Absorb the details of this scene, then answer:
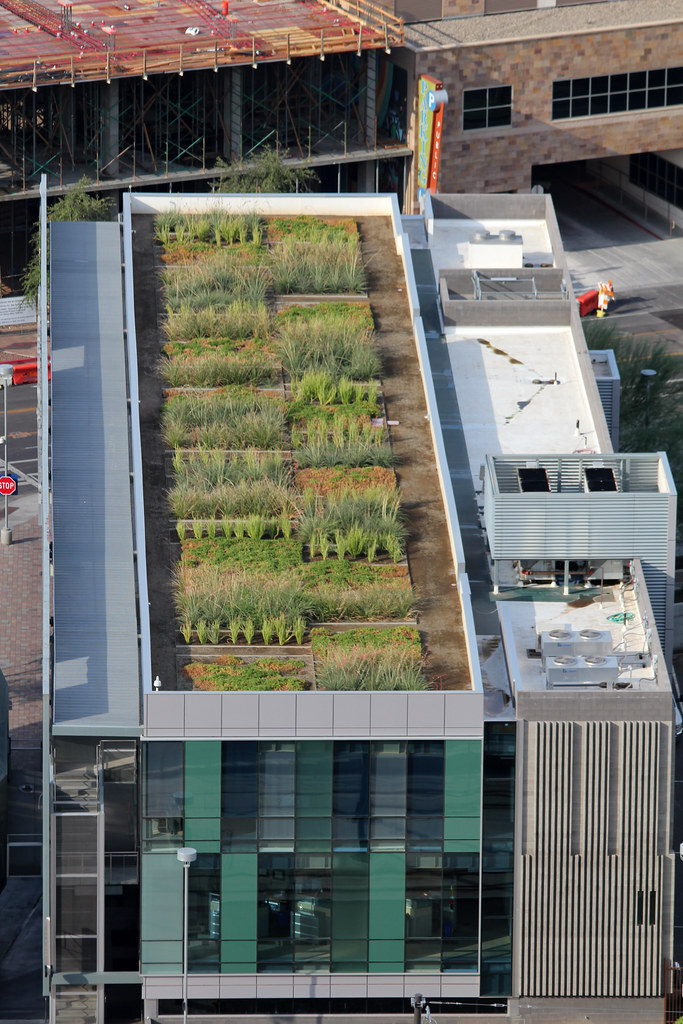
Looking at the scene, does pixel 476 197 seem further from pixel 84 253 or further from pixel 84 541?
pixel 84 541

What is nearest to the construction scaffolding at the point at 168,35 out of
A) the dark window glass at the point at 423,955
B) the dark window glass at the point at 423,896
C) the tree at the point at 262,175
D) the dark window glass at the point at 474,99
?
the dark window glass at the point at 474,99

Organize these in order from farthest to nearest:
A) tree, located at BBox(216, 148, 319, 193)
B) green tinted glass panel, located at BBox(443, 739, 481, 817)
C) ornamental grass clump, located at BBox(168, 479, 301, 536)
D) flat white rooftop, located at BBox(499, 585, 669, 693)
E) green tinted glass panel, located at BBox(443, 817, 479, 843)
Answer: tree, located at BBox(216, 148, 319, 193), ornamental grass clump, located at BBox(168, 479, 301, 536), flat white rooftop, located at BBox(499, 585, 669, 693), green tinted glass panel, located at BBox(443, 817, 479, 843), green tinted glass panel, located at BBox(443, 739, 481, 817)

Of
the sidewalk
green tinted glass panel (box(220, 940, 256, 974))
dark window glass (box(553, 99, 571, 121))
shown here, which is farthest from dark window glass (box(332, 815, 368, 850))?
dark window glass (box(553, 99, 571, 121))

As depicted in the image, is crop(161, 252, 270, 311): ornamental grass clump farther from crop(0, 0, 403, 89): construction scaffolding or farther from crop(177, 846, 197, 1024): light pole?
crop(0, 0, 403, 89): construction scaffolding

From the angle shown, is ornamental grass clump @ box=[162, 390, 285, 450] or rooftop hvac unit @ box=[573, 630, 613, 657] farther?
ornamental grass clump @ box=[162, 390, 285, 450]

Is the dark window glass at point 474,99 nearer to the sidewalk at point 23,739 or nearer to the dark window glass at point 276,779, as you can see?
the sidewalk at point 23,739

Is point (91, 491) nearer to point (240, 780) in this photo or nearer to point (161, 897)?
point (240, 780)

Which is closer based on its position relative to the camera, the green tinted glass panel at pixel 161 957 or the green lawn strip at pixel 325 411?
the green tinted glass panel at pixel 161 957
